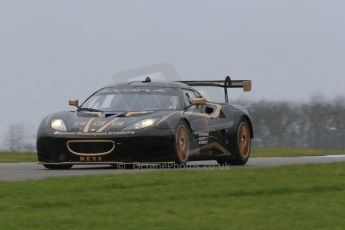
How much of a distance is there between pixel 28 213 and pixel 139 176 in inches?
93.2

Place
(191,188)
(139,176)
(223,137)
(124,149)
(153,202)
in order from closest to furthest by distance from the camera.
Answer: (153,202) → (191,188) → (139,176) → (124,149) → (223,137)

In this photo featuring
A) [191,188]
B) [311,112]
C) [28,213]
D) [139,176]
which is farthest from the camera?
[311,112]

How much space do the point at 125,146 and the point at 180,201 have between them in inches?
147

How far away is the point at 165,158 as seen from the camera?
10.6 metres

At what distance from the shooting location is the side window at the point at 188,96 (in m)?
11.9

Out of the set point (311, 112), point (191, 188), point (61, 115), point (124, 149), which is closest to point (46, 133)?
point (61, 115)

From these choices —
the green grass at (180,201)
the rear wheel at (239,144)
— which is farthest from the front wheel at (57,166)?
the green grass at (180,201)

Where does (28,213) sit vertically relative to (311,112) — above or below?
above

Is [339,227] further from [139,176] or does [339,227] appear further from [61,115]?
[61,115]

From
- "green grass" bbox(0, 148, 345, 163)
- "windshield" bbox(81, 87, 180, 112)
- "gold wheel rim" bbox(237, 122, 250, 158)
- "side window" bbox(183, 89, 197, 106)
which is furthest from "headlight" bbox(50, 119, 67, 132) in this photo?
"green grass" bbox(0, 148, 345, 163)

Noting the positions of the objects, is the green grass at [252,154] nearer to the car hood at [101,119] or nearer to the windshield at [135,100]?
the windshield at [135,100]

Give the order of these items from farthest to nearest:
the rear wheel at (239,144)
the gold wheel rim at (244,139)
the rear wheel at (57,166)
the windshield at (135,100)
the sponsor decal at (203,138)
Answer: the gold wheel rim at (244,139)
the rear wheel at (239,144)
the sponsor decal at (203,138)
the windshield at (135,100)
the rear wheel at (57,166)

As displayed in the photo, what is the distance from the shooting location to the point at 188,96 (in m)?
12.1

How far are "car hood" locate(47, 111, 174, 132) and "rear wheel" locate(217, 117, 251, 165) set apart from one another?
6.20 ft
